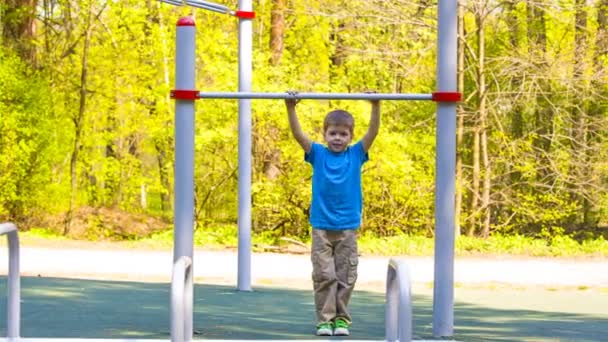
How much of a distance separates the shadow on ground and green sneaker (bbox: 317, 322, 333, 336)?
6 cm

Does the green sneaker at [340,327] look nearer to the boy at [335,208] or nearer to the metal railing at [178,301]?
the boy at [335,208]

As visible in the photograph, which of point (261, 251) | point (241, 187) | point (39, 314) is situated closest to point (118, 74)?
point (261, 251)

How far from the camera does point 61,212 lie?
77.6 ft

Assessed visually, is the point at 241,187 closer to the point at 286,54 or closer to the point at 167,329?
the point at 167,329

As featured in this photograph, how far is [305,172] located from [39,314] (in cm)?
1117

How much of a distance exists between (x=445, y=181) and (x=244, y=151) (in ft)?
11.2

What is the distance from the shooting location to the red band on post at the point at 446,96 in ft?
21.9

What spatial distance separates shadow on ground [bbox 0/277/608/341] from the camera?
22.9 ft

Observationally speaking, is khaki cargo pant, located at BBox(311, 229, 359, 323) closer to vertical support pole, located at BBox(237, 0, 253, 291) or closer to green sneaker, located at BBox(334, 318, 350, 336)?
green sneaker, located at BBox(334, 318, 350, 336)

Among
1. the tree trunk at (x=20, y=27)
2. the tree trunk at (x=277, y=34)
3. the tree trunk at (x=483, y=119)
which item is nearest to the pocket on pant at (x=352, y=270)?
the tree trunk at (x=483, y=119)

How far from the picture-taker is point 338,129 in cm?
658

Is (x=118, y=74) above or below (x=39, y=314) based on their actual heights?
above

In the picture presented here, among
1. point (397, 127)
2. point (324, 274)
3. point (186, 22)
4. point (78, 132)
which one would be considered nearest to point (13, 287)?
point (324, 274)

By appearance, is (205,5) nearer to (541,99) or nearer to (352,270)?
(352,270)
